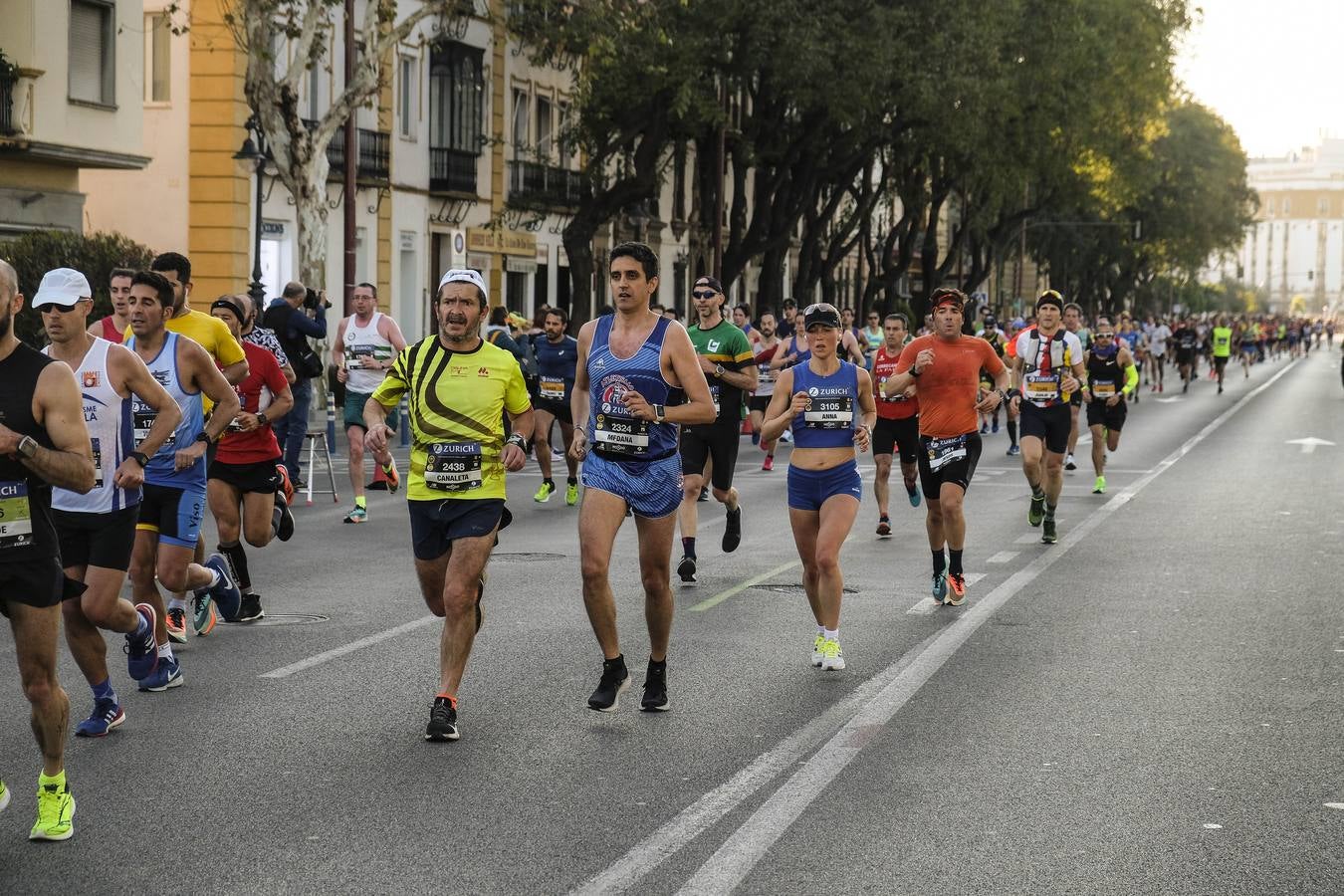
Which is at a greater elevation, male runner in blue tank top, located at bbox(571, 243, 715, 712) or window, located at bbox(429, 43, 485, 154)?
window, located at bbox(429, 43, 485, 154)

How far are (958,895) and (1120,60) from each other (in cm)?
4960

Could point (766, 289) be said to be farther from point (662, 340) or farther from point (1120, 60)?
point (662, 340)

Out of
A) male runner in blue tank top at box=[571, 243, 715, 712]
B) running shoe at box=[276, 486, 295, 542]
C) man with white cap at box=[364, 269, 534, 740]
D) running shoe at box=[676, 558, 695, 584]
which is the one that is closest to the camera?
man with white cap at box=[364, 269, 534, 740]

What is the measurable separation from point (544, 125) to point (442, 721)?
37633 mm

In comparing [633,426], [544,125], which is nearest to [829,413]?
[633,426]

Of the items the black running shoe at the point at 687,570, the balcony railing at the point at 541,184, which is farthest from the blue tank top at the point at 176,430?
the balcony railing at the point at 541,184

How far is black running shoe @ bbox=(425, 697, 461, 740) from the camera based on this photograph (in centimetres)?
725

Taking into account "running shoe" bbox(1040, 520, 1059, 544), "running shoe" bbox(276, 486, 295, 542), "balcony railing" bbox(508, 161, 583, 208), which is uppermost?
"balcony railing" bbox(508, 161, 583, 208)

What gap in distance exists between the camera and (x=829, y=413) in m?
9.52

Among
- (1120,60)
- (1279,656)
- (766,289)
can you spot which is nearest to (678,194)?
(766,289)

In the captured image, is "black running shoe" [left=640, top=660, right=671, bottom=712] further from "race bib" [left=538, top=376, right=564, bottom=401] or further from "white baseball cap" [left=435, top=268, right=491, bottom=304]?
"race bib" [left=538, top=376, right=564, bottom=401]

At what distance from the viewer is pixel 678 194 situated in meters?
52.5

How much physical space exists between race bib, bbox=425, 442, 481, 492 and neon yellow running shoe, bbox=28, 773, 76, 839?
201cm

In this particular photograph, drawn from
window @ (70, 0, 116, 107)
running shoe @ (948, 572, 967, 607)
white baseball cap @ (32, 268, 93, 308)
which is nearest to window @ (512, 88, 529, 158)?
window @ (70, 0, 116, 107)
